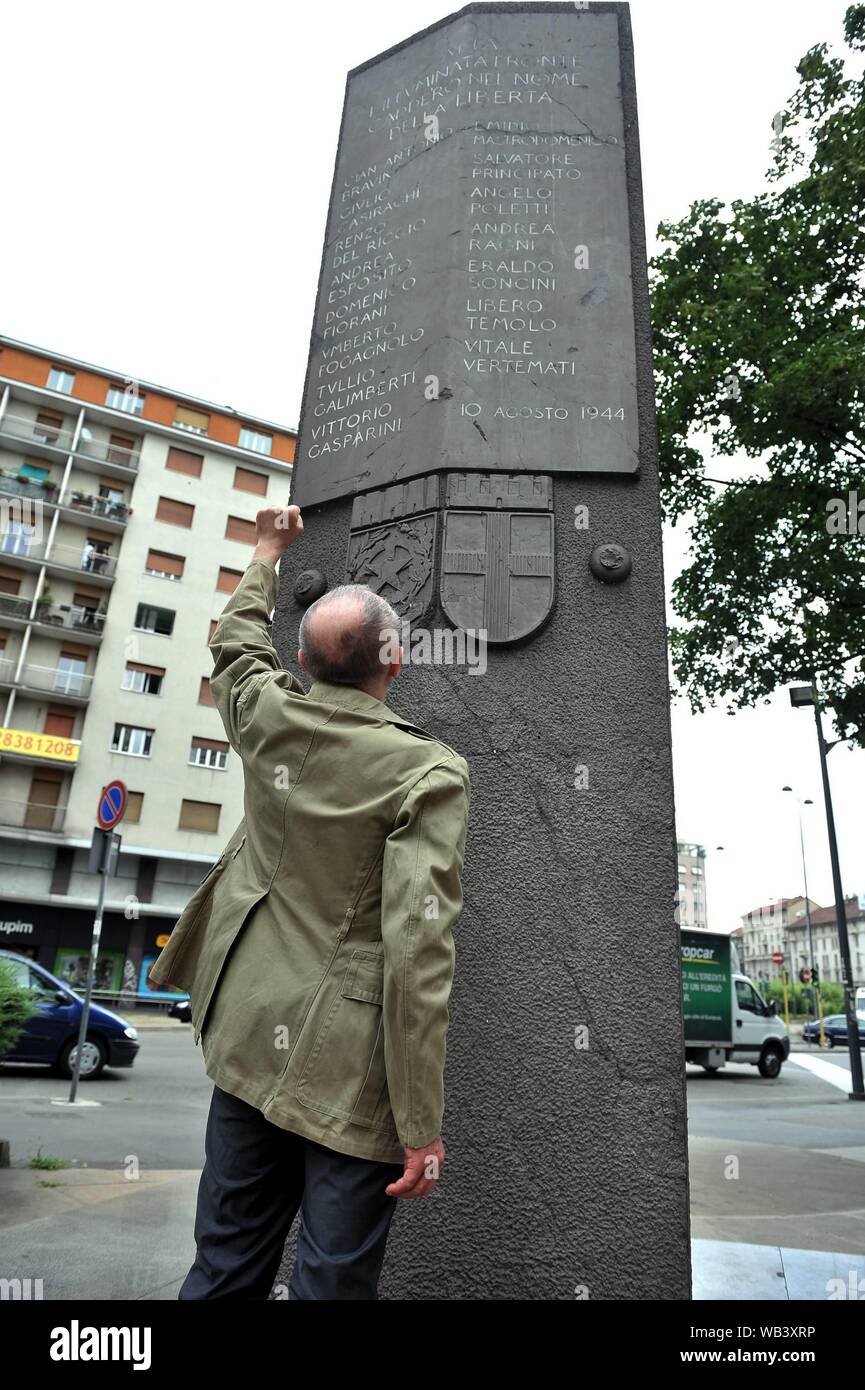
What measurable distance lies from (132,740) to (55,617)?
16.5 feet

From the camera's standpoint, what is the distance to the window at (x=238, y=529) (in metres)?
34.4

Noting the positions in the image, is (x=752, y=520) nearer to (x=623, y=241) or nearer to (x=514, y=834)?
(x=623, y=241)

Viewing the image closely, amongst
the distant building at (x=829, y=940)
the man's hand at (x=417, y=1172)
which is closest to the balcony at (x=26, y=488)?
the man's hand at (x=417, y=1172)

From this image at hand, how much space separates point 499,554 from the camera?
3248 millimetres

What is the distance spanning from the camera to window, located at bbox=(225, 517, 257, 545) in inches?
1353

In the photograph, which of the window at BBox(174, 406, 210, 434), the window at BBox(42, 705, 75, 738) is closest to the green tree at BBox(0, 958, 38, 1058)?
the window at BBox(42, 705, 75, 738)

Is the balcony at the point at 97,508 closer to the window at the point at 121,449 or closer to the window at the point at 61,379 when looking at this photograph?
the window at the point at 121,449

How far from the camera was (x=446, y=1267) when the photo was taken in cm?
260

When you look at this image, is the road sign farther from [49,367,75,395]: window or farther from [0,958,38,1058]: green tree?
[49,367,75,395]: window

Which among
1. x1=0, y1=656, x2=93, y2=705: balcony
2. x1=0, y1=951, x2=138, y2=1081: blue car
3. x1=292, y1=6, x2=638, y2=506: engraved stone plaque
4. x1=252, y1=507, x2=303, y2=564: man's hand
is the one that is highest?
x1=0, y1=656, x2=93, y2=705: balcony

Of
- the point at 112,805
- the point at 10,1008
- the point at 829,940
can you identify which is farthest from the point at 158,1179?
the point at 829,940

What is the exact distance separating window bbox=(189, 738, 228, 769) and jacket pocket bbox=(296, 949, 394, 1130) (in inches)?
1201
